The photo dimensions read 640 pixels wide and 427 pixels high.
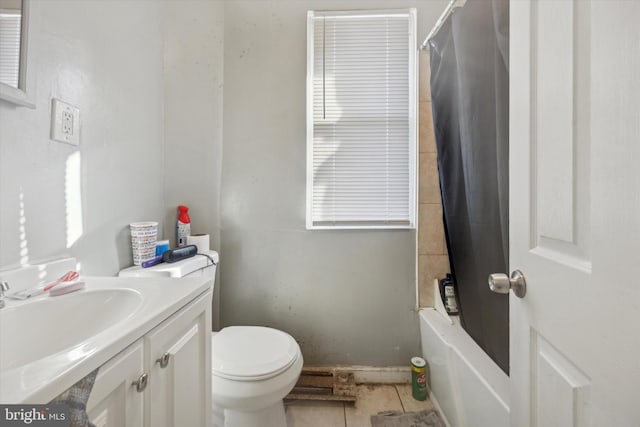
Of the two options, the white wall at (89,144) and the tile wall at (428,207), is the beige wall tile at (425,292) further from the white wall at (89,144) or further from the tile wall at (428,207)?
the white wall at (89,144)

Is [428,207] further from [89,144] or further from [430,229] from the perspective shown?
[89,144]

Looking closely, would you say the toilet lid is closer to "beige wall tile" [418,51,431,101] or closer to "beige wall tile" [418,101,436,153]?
"beige wall tile" [418,101,436,153]

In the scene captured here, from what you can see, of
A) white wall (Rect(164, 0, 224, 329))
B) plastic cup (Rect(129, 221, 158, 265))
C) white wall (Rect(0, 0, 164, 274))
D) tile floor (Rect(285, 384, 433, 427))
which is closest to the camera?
white wall (Rect(0, 0, 164, 274))

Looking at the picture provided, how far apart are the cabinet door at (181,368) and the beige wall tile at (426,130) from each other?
1.30m

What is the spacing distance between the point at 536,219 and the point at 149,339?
33.6 inches

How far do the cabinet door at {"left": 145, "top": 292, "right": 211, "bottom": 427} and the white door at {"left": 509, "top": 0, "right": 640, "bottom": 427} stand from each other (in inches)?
31.2

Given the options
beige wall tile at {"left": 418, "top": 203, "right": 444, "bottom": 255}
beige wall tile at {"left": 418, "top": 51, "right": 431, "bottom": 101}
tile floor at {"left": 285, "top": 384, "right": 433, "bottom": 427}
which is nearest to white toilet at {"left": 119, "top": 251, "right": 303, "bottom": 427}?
tile floor at {"left": 285, "top": 384, "right": 433, "bottom": 427}

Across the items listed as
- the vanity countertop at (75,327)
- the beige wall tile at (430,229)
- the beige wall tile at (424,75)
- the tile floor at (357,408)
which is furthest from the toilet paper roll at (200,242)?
the beige wall tile at (424,75)

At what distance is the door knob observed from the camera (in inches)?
23.2

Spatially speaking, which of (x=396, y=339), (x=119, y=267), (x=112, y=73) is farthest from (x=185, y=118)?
(x=396, y=339)

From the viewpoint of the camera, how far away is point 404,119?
149cm

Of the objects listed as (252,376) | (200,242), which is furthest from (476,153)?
(200,242)

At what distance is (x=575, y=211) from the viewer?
461 mm

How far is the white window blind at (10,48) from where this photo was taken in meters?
0.65
